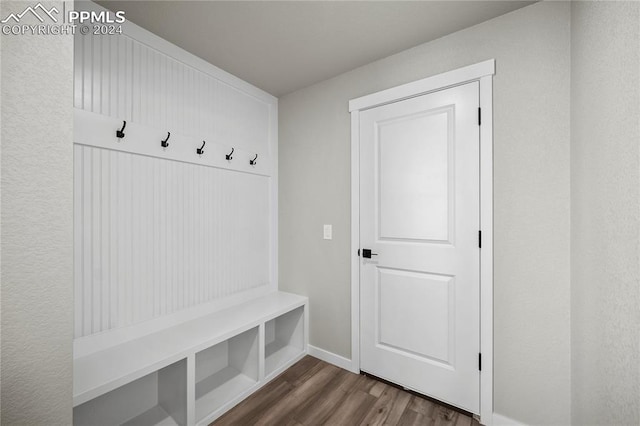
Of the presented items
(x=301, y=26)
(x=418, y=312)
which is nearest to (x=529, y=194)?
(x=418, y=312)

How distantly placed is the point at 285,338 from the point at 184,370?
1.19 m

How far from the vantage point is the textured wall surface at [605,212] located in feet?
2.73

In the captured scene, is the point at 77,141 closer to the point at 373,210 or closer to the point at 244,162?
the point at 244,162

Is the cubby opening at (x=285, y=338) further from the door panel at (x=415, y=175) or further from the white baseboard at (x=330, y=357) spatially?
the door panel at (x=415, y=175)

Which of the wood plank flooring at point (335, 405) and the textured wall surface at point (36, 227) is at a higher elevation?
the textured wall surface at point (36, 227)

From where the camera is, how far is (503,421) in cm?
160

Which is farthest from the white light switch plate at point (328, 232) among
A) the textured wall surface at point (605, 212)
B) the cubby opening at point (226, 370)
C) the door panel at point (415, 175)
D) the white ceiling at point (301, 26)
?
the textured wall surface at point (605, 212)

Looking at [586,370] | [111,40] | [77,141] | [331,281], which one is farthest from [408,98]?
[77,141]

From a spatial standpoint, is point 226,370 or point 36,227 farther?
point 226,370

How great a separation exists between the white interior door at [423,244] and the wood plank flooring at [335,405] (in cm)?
10

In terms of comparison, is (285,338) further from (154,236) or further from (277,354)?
(154,236)

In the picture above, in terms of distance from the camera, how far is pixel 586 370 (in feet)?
3.98

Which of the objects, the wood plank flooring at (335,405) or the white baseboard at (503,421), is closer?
the white baseboard at (503,421)

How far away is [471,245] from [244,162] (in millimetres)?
1901
